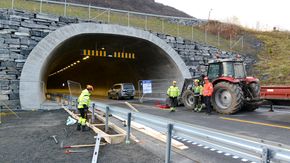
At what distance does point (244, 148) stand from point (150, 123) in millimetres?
2863

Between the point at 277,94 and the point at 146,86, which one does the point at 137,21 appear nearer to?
the point at 146,86

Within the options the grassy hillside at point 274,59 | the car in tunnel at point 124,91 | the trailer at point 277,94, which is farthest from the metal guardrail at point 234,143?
the car in tunnel at point 124,91

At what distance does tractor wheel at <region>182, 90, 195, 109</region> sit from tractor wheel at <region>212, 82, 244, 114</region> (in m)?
1.92

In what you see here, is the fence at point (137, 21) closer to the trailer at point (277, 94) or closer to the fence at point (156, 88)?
the fence at point (156, 88)

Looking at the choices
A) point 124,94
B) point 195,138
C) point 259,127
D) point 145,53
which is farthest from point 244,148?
point 124,94

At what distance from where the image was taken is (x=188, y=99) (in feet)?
53.6

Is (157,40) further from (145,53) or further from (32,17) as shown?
(32,17)

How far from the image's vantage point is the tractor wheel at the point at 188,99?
15916 mm

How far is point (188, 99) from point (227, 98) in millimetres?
3149

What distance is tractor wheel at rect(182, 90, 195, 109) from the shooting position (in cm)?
1592

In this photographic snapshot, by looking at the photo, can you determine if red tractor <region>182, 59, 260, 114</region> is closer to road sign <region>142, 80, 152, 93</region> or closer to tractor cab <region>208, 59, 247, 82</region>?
tractor cab <region>208, 59, 247, 82</region>

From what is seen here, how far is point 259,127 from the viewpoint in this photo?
9641mm

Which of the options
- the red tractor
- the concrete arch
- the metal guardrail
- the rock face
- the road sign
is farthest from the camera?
the road sign

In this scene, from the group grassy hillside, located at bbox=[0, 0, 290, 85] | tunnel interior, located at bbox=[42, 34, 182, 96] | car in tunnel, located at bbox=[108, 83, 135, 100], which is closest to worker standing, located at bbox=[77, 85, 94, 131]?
tunnel interior, located at bbox=[42, 34, 182, 96]
